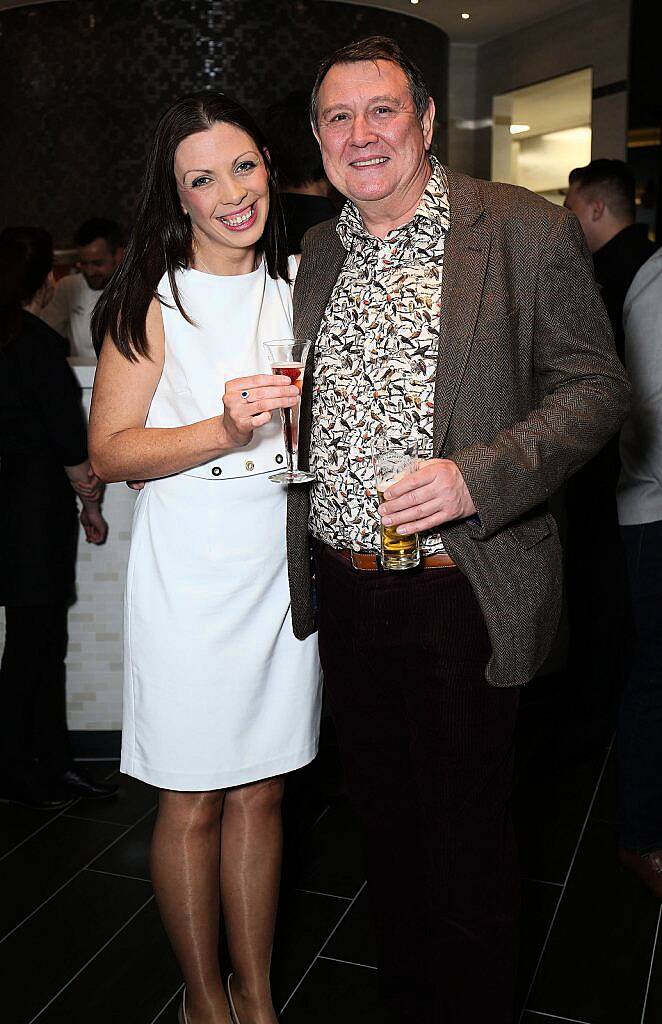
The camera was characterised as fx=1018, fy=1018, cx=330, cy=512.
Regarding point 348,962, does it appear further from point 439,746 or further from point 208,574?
point 208,574

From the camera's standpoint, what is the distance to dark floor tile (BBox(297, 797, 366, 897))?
112 inches

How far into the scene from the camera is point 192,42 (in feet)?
22.6

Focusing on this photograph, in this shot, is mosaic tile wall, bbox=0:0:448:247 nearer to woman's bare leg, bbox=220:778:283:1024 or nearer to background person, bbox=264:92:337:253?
background person, bbox=264:92:337:253

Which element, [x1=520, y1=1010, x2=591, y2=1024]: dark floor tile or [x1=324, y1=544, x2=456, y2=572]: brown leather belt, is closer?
[x1=324, y1=544, x2=456, y2=572]: brown leather belt

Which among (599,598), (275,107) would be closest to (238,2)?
(275,107)

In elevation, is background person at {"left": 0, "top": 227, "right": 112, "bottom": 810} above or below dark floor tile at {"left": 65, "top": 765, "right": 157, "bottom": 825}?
above

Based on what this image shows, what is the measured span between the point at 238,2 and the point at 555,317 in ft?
20.0

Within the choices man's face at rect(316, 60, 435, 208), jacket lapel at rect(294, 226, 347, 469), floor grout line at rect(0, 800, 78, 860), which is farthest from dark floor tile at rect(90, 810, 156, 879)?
man's face at rect(316, 60, 435, 208)

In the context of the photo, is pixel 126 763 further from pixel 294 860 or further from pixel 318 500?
pixel 294 860

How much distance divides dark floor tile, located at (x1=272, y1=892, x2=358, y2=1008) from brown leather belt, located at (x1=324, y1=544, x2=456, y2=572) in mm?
1135

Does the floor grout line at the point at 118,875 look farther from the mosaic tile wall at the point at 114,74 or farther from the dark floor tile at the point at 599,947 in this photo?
the mosaic tile wall at the point at 114,74

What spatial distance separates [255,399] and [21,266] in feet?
6.50

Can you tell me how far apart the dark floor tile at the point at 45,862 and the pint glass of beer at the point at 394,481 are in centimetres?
168

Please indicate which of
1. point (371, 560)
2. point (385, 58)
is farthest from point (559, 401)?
point (385, 58)
